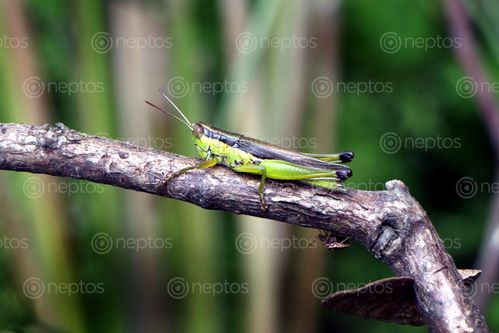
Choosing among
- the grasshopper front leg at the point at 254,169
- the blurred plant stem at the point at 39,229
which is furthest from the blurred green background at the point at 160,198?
the grasshopper front leg at the point at 254,169

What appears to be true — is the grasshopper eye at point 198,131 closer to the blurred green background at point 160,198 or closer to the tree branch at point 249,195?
the tree branch at point 249,195

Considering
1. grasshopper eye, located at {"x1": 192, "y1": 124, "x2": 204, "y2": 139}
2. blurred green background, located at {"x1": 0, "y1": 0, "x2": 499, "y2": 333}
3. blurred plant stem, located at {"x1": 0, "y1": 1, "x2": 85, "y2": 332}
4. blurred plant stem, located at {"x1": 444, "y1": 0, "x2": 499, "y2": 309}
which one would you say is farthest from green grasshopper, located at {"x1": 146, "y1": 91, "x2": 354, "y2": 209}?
blurred plant stem, located at {"x1": 0, "y1": 1, "x2": 85, "y2": 332}

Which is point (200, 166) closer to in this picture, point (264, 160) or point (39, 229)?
point (264, 160)

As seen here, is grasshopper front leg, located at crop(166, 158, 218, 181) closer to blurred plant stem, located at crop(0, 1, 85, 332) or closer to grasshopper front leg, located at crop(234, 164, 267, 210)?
grasshopper front leg, located at crop(234, 164, 267, 210)

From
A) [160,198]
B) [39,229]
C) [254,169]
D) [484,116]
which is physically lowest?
[39,229]

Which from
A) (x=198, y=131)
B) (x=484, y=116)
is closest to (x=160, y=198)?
(x=198, y=131)

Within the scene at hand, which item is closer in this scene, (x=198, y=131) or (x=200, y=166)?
(x=200, y=166)

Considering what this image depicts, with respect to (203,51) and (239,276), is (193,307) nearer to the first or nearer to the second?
(239,276)
